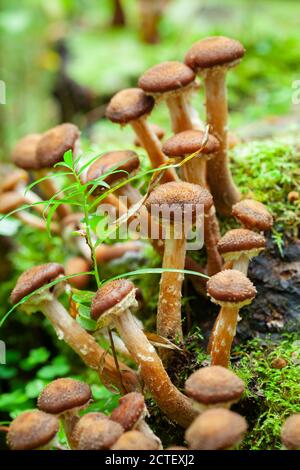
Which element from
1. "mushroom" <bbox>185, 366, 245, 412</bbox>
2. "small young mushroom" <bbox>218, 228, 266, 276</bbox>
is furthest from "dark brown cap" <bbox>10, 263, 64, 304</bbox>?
"mushroom" <bbox>185, 366, 245, 412</bbox>

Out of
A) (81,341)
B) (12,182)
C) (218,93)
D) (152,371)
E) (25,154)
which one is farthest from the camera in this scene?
(12,182)

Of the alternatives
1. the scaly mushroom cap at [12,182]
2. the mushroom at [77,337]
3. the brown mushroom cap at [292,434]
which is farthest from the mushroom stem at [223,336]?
the scaly mushroom cap at [12,182]

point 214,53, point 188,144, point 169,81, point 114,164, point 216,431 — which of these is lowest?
point 216,431

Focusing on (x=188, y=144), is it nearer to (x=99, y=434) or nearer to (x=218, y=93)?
(x=218, y=93)

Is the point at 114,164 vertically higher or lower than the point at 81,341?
higher

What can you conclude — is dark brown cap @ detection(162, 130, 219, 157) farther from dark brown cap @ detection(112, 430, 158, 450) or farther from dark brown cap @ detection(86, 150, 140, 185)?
dark brown cap @ detection(112, 430, 158, 450)

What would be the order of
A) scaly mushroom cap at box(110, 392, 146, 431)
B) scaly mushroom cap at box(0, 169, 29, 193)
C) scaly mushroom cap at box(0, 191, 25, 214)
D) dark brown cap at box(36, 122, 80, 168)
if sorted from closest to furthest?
scaly mushroom cap at box(110, 392, 146, 431) → dark brown cap at box(36, 122, 80, 168) → scaly mushroom cap at box(0, 191, 25, 214) → scaly mushroom cap at box(0, 169, 29, 193)

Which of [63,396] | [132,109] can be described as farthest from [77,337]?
[132,109]
